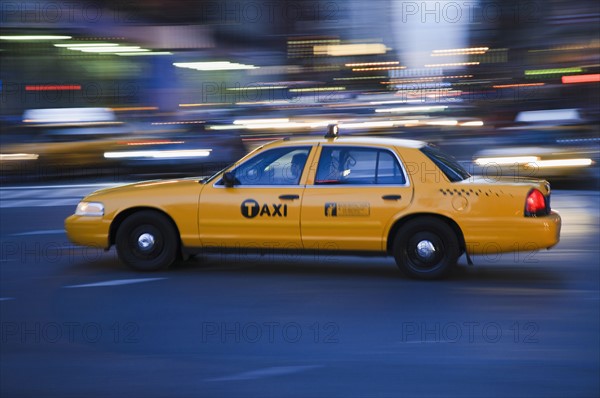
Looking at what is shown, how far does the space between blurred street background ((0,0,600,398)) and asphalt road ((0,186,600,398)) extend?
0.09ft

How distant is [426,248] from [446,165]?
870mm

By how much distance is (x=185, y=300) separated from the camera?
7680mm

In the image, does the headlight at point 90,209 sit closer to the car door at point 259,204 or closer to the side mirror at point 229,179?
the car door at point 259,204

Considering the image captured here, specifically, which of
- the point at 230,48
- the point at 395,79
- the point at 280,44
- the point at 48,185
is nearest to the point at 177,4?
the point at 230,48

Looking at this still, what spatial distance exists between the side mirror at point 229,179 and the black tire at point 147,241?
2.42 feet

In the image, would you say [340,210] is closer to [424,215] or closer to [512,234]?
[424,215]

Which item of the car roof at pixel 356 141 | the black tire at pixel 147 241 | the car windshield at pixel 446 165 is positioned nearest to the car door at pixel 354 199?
the car roof at pixel 356 141

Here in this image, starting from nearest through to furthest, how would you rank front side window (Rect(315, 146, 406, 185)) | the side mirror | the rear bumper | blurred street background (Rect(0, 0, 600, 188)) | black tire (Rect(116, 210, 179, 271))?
the rear bumper
front side window (Rect(315, 146, 406, 185))
the side mirror
black tire (Rect(116, 210, 179, 271))
blurred street background (Rect(0, 0, 600, 188))

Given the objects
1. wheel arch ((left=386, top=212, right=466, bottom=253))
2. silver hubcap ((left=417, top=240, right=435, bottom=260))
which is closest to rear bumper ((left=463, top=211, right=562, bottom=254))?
wheel arch ((left=386, top=212, right=466, bottom=253))

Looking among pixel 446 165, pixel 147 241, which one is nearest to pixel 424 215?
pixel 446 165

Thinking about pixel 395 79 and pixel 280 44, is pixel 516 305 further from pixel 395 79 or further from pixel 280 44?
pixel 395 79

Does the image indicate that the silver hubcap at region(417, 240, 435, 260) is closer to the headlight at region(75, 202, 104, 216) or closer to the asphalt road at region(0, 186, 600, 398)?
the asphalt road at region(0, 186, 600, 398)

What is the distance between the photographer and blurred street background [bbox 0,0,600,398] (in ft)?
18.8

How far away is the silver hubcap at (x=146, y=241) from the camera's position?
8844 mm
